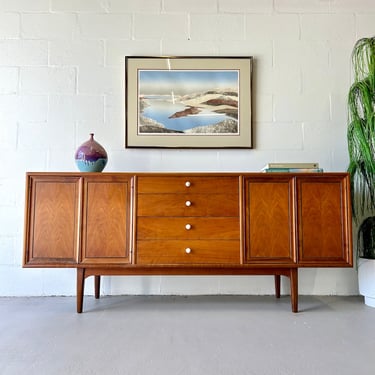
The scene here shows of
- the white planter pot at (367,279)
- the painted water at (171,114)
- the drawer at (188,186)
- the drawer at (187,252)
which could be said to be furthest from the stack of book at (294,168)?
the white planter pot at (367,279)

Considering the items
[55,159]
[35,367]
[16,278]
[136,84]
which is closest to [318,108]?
[136,84]

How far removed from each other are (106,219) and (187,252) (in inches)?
19.9

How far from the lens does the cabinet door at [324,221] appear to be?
165 cm

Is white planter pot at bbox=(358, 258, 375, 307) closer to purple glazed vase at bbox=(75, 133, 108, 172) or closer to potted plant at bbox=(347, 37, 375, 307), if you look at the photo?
potted plant at bbox=(347, 37, 375, 307)

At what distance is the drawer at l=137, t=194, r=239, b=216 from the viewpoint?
1672 mm

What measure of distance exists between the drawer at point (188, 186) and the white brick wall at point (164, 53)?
1.56ft

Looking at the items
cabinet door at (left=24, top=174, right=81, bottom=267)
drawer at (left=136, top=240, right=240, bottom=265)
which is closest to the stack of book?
drawer at (left=136, top=240, right=240, bottom=265)

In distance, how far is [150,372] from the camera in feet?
3.51

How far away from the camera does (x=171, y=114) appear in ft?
7.09

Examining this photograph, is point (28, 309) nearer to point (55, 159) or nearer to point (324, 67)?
Result: point (55, 159)

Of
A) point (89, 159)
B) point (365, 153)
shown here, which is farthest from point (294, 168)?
point (89, 159)

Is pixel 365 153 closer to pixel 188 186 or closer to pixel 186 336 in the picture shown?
pixel 188 186

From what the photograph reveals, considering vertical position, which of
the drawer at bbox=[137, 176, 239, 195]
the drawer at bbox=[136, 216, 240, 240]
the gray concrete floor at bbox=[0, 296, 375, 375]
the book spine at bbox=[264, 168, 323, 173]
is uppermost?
the book spine at bbox=[264, 168, 323, 173]

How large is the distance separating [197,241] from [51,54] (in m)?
1.79
